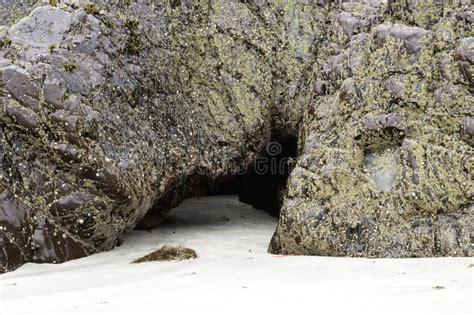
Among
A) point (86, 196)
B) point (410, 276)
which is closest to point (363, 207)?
point (410, 276)

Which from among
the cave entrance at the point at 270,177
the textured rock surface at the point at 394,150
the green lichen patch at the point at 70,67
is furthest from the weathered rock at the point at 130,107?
the textured rock surface at the point at 394,150

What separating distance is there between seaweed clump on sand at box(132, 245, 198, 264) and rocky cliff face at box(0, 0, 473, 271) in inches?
24.5

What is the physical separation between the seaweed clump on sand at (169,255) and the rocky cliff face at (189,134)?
2.04 feet

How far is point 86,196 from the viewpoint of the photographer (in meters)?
6.34

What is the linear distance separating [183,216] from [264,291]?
5.12 m

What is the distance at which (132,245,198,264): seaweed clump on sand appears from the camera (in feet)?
20.7

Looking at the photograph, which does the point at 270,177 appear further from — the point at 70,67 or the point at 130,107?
the point at 70,67

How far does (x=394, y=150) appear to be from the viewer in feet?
21.4

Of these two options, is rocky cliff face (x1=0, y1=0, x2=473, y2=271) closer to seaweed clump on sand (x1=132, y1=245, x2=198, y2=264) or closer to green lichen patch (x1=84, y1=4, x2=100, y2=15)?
green lichen patch (x1=84, y1=4, x2=100, y2=15)

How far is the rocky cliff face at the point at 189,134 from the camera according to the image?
6113 mm

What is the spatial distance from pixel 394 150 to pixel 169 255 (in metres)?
2.71

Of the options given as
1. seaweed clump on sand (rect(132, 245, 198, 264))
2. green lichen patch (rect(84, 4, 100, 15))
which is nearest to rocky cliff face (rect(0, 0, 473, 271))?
green lichen patch (rect(84, 4, 100, 15))

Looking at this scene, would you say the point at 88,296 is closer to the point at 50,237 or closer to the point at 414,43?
the point at 50,237

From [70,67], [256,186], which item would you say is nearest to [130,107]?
[70,67]
